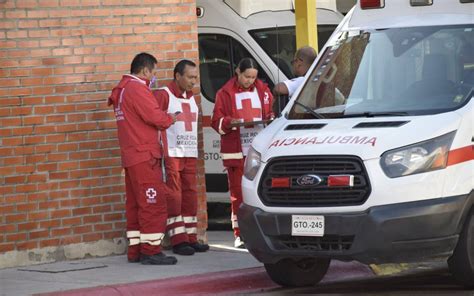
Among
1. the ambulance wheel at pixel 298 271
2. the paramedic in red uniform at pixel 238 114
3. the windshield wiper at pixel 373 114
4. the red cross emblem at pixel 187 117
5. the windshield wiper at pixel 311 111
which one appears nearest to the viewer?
the windshield wiper at pixel 373 114

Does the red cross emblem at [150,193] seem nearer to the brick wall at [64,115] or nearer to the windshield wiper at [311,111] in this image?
the brick wall at [64,115]

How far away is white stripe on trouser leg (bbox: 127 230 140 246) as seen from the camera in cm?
1152

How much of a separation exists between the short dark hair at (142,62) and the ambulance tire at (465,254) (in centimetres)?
343

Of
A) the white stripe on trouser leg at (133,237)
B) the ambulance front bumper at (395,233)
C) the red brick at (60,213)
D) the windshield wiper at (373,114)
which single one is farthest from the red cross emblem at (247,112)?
the ambulance front bumper at (395,233)

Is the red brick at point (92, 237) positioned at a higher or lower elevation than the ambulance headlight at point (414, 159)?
lower

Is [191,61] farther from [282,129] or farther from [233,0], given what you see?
[233,0]

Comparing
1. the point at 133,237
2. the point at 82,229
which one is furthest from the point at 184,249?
the point at 82,229

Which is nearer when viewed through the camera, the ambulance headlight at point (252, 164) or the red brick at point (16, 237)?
the ambulance headlight at point (252, 164)

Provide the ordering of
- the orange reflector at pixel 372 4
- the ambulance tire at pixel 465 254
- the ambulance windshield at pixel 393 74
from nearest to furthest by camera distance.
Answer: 1. the ambulance tire at pixel 465 254
2. the ambulance windshield at pixel 393 74
3. the orange reflector at pixel 372 4

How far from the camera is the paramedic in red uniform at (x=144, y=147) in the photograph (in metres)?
11.2

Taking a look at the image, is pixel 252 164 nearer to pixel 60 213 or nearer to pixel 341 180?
pixel 341 180

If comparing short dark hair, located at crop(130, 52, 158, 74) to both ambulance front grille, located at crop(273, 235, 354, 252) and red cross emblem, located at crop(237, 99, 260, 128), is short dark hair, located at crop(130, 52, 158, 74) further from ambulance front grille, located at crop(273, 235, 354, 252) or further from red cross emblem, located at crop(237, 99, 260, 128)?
ambulance front grille, located at crop(273, 235, 354, 252)

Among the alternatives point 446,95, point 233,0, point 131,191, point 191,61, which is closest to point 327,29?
point 233,0

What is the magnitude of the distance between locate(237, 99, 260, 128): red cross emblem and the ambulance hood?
8.18ft
